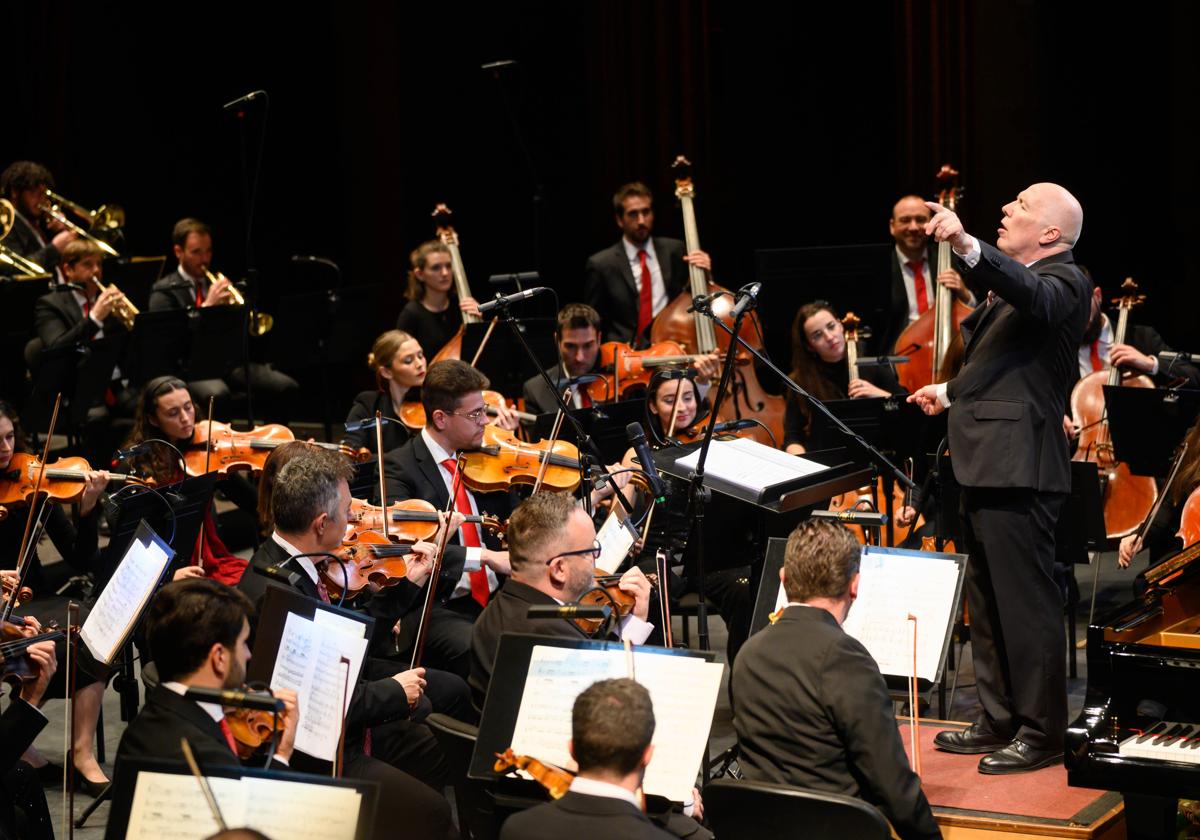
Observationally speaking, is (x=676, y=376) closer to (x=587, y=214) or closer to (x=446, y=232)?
(x=446, y=232)

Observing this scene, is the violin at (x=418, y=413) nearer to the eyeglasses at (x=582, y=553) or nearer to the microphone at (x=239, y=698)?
the eyeglasses at (x=582, y=553)

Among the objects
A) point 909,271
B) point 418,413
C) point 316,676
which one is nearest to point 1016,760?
point 316,676

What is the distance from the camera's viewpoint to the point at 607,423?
220 inches

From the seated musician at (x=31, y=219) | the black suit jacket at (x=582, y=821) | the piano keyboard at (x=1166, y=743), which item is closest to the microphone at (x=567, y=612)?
the black suit jacket at (x=582, y=821)

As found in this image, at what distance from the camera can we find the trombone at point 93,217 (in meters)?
9.30

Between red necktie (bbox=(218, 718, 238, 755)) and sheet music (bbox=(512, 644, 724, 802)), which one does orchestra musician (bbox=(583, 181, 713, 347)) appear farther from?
red necktie (bbox=(218, 718, 238, 755))

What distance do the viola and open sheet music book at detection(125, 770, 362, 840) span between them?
3.02 meters

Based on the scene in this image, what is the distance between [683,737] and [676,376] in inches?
109

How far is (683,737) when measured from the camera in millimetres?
3205

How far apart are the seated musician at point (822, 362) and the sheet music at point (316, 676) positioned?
3.37 m

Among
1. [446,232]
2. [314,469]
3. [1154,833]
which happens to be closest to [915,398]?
[1154,833]

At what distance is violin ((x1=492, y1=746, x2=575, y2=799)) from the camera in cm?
293

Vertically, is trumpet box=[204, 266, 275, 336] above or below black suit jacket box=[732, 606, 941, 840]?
above

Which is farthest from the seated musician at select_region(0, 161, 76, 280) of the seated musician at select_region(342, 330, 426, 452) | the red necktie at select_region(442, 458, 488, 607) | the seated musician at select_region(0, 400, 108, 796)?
the red necktie at select_region(442, 458, 488, 607)
